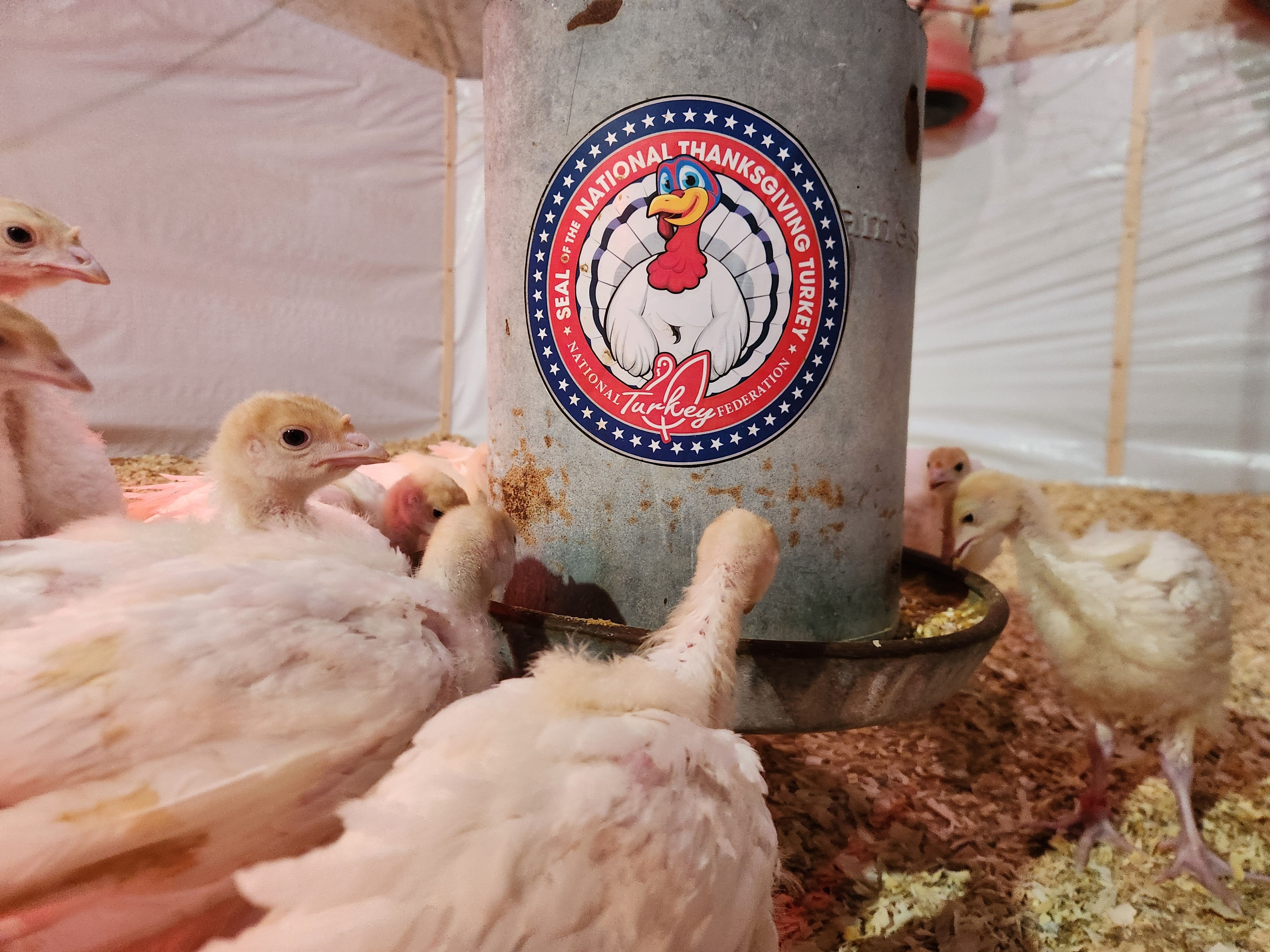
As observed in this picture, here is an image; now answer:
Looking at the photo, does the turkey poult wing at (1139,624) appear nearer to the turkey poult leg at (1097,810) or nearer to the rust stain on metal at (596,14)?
the turkey poult leg at (1097,810)

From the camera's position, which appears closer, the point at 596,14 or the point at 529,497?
the point at 596,14

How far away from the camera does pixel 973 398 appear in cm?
424

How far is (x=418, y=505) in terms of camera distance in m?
1.56

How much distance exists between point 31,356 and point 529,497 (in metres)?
0.72

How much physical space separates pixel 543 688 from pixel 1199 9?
15.0 ft

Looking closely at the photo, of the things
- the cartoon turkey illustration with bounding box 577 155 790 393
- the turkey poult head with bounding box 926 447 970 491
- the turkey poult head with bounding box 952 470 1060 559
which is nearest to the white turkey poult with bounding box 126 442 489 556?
the cartoon turkey illustration with bounding box 577 155 790 393

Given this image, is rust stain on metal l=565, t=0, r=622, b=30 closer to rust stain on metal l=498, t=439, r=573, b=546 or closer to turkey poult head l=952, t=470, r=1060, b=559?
rust stain on metal l=498, t=439, r=573, b=546

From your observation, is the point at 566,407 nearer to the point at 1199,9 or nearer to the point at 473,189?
the point at 473,189

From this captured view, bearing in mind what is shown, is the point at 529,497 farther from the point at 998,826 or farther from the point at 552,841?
the point at 998,826

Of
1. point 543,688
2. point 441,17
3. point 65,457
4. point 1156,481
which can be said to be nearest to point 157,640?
point 543,688

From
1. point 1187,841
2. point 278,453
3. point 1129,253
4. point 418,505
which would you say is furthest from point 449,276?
point 1129,253

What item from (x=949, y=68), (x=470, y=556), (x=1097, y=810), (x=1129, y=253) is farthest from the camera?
(x=1129, y=253)

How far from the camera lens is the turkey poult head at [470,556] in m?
1.05

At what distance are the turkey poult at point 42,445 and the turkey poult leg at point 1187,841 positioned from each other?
88.9 inches
